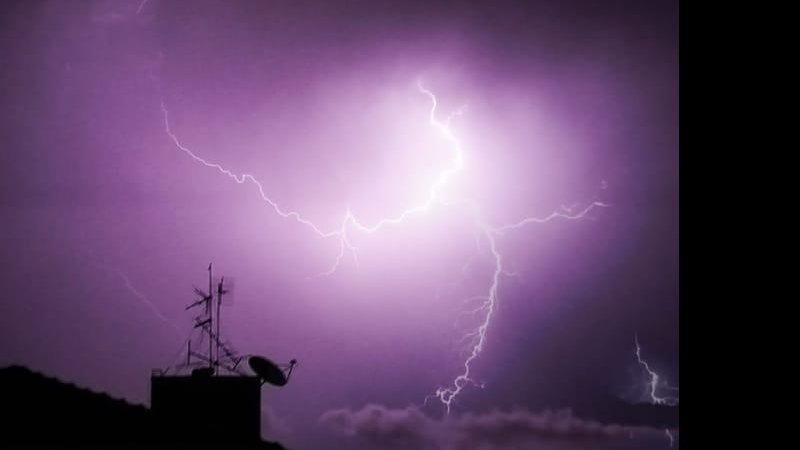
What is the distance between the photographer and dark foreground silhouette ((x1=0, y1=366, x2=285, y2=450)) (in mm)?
9336

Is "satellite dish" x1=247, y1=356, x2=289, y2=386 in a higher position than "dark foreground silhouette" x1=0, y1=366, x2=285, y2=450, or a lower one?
higher

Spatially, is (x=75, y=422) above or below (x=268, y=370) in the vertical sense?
below

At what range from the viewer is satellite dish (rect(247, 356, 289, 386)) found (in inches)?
505

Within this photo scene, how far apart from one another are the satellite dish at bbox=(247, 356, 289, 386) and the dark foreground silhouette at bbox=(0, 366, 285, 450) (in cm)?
113

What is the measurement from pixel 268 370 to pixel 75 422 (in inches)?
139

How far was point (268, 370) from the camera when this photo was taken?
12.9 meters

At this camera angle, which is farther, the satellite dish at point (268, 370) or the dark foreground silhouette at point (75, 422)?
the satellite dish at point (268, 370)

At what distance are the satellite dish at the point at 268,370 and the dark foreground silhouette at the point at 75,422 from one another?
113cm

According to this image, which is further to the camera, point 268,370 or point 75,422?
point 268,370

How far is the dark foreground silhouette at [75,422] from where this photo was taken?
9336 millimetres

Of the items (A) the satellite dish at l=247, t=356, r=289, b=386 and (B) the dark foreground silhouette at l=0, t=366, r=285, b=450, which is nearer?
(B) the dark foreground silhouette at l=0, t=366, r=285, b=450
